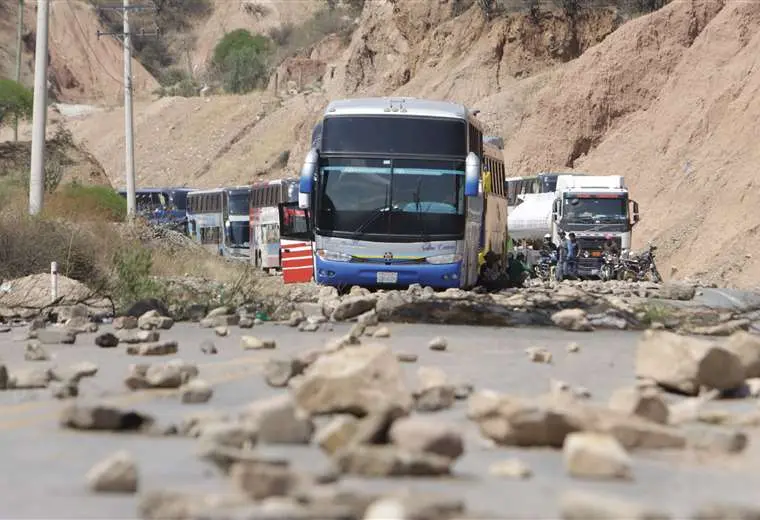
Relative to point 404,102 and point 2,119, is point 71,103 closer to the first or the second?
point 2,119

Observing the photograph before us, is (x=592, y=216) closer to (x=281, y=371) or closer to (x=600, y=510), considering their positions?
(x=281, y=371)

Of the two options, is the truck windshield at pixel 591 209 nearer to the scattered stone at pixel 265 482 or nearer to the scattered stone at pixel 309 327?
the scattered stone at pixel 309 327

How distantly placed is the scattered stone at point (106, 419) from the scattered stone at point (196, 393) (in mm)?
1260

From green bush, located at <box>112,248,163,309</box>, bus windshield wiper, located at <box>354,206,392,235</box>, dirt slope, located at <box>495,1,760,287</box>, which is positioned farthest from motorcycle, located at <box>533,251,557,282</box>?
green bush, located at <box>112,248,163,309</box>

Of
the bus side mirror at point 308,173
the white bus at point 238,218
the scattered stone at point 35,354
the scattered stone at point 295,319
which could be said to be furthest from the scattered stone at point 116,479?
the white bus at point 238,218

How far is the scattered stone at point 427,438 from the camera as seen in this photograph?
5984mm

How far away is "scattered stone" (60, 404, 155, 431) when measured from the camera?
7.27 meters

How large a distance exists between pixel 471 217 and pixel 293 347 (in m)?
13.5

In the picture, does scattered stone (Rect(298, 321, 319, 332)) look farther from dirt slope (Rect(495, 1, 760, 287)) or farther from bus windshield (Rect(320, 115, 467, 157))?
dirt slope (Rect(495, 1, 760, 287))

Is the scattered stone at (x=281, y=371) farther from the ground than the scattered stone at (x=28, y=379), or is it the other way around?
the scattered stone at (x=281, y=371)

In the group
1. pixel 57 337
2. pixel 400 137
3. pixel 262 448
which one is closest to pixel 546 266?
pixel 400 137

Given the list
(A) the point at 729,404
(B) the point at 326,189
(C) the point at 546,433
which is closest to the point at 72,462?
(C) the point at 546,433

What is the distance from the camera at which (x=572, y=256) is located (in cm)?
4531

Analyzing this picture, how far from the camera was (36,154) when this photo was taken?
28.3 m
